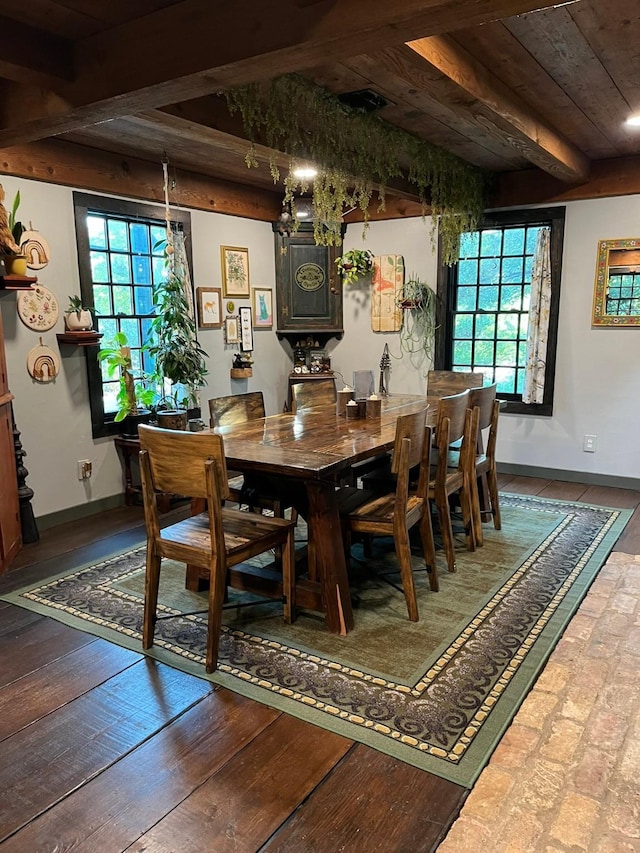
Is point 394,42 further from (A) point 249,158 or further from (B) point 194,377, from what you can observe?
(B) point 194,377

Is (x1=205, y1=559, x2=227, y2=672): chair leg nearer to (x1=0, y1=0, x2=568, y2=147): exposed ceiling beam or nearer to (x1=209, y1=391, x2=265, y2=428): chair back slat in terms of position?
(x1=209, y1=391, x2=265, y2=428): chair back slat

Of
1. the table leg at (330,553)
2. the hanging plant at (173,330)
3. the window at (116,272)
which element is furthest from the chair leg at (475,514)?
the window at (116,272)

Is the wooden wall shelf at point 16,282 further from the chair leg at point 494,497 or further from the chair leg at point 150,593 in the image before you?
the chair leg at point 494,497

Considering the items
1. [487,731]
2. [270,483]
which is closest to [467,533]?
[270,483]

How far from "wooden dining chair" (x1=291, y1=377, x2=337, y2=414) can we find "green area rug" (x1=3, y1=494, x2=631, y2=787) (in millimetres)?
1141

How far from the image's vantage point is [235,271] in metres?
5.43

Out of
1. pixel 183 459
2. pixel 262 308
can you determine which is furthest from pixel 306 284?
pixel 183 459

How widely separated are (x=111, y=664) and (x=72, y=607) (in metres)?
0.61

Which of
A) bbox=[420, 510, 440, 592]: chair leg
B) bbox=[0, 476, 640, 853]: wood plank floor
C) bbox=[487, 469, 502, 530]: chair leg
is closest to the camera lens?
bbox=[0, 476, 640, 853]: wood plank floor

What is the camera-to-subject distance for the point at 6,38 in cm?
223

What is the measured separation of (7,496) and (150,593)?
1529mm

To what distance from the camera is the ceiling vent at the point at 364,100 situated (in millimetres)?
3107

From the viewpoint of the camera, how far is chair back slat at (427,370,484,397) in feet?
15.5

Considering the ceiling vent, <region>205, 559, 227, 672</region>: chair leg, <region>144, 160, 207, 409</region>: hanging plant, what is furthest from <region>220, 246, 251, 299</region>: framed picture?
<region>205, 559, 227, 672</region>: chair leg
